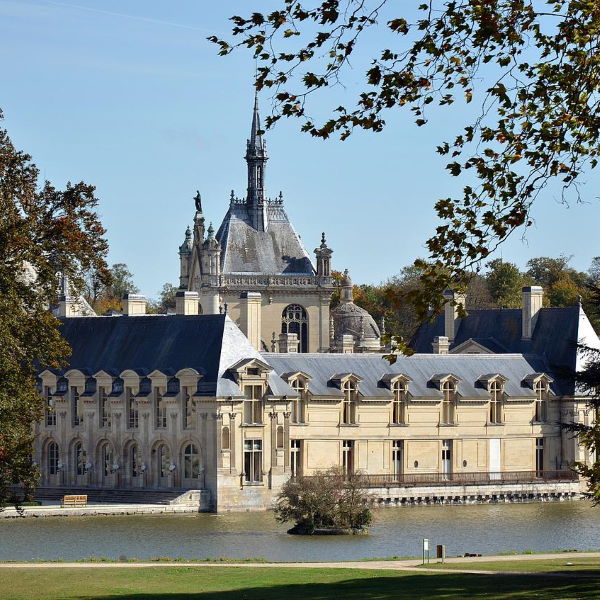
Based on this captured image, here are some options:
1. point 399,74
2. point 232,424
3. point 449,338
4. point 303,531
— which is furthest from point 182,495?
point 399,74

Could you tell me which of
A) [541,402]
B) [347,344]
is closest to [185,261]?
[347,344]

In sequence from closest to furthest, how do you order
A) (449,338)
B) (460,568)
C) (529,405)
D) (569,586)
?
(569,586) < (460,568) < (529,405) < (449,338)

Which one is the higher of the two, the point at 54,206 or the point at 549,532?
the point at 54,206

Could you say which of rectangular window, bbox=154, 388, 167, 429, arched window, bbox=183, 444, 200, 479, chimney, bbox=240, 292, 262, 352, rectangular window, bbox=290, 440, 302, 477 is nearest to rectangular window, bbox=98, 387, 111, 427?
rectangular window, bbox=154, 388, 167, 429

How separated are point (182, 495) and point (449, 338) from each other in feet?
84.9

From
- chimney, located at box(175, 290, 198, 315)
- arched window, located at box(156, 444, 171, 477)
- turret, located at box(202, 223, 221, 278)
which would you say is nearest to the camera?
arched window, located at box(156, 444, 171, 477)

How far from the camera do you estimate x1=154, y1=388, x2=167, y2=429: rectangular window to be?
247 ft

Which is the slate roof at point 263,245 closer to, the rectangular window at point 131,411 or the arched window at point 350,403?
the arched window at point 350,403

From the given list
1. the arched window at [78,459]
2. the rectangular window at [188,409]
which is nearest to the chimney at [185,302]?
the arched window at [78,459]

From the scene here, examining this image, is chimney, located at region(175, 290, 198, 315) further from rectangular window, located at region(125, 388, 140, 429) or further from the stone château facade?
rectangular window, located at region(125, 388, 140, 429)

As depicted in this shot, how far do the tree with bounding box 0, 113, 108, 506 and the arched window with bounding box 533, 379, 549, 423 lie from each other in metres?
43.2

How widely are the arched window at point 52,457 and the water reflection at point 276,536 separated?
39.4ft

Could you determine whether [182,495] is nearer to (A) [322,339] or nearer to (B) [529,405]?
(B) [529,405]

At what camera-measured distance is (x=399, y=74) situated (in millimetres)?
25656
